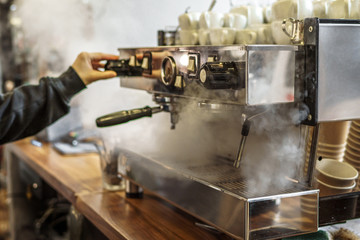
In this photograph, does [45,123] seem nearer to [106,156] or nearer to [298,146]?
[106,156]

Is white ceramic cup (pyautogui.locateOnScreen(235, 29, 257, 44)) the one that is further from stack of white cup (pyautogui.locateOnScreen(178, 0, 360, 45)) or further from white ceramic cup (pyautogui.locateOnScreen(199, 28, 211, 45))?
white ceramic cup (pyautogui.locateOnScreen(199, 28, 211, 45))

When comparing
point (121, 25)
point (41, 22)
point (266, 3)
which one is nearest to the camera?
point (266, 3)

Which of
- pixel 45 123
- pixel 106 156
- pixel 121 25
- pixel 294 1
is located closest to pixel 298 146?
pixel 294 1

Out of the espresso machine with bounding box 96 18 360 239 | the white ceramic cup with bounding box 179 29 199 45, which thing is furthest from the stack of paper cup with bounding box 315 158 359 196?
the white ceramic cup with bounding box 179 29 199 45

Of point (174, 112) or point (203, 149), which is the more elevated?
point (174, 112)

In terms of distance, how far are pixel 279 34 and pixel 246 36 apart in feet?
0.45

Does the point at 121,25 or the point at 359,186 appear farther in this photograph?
the point at 121,25

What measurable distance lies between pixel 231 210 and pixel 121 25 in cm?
169

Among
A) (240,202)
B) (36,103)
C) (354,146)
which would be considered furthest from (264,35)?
(36,103)

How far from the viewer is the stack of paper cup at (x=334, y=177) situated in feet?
3.43

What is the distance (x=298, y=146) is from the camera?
3.38 ft

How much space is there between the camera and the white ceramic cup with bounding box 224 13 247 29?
1271 mm

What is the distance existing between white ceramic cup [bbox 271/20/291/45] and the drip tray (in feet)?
1.11

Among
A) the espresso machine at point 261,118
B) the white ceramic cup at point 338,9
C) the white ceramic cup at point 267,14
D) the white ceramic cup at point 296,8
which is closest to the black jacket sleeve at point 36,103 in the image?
the espresso machine at point 261,118
